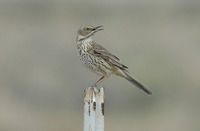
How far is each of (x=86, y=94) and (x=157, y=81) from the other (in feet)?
34.4

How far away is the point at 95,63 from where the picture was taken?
883 cm

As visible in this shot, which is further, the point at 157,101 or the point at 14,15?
the point at 14,15

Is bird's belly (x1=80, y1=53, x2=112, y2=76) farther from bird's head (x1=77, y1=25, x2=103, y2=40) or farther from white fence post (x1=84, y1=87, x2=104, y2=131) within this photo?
white fence post (x1=84, y1=87, x2=104, y2=131)

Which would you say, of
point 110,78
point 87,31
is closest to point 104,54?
point 87,31

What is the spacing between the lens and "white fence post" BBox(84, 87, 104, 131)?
6.30m

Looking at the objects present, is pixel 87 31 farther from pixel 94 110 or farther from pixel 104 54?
pixel 94 110

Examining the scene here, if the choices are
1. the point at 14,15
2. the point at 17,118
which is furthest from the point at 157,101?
the point at 14,15

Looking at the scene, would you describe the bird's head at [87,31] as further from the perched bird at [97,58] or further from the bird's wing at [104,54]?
the bird's wing at [104,54]

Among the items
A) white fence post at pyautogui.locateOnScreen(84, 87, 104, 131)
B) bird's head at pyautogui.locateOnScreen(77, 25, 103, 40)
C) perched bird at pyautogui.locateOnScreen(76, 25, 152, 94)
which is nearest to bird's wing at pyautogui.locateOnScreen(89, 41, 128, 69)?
perched bird at pyautogui.locateOnScreen(76, 25, 152, 94)

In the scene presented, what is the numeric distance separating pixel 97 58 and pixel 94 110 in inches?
98.4

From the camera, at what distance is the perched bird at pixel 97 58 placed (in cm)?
883

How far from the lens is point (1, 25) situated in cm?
2669

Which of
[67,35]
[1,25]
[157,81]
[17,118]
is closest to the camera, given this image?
[17,118]

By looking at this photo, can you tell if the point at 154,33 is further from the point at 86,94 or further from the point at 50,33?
the point at 86,94
